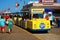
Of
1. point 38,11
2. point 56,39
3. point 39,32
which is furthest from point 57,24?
point 56,39

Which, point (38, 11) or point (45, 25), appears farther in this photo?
point (38, 11)

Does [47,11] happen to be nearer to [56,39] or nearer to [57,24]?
[57,24]

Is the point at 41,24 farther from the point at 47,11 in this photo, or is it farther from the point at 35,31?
the point at 47,11

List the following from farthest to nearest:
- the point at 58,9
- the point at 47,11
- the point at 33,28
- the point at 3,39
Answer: the point at 58,9 → the point at 47,11 → the point at 33,28 → the point at 3,39

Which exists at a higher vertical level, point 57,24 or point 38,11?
point 38,11

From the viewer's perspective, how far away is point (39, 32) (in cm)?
2389

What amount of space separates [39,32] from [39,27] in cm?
77

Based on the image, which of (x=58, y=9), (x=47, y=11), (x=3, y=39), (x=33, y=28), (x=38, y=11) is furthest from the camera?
(x=58, y=9)

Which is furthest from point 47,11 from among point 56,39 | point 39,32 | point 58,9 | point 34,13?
point 58,9

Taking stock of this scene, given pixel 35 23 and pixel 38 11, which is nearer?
pixel 35 23

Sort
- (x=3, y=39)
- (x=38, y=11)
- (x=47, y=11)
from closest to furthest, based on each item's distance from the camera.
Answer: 1. (x=3, y=39)
2. (x=38, y=11)
3. (x=47, y=11)

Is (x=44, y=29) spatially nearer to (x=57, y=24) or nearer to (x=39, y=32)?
(x=39, y=32)

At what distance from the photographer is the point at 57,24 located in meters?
33.1

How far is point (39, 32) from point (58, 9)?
153 feet
